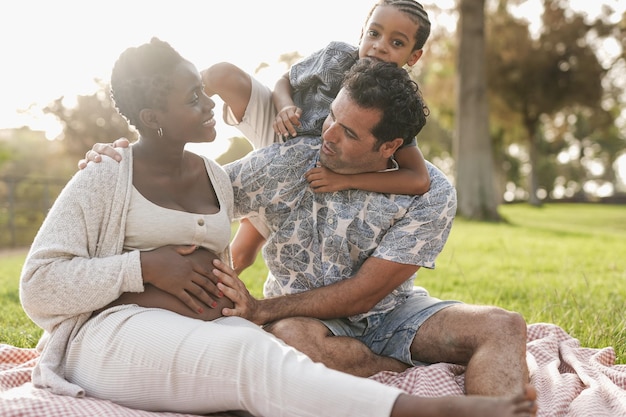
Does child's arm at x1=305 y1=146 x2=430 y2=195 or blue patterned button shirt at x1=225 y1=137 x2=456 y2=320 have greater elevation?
child's arm at x1=305 y1=146 x2=430 y2=195

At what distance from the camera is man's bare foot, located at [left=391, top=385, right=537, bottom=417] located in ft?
6.95

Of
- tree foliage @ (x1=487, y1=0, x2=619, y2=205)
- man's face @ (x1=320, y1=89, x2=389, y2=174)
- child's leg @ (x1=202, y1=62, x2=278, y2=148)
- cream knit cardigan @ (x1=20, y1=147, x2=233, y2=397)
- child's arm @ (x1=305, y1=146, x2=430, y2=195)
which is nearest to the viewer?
cream knit cardigan @ (x1=20, y1=147, x2=233, y2=397)

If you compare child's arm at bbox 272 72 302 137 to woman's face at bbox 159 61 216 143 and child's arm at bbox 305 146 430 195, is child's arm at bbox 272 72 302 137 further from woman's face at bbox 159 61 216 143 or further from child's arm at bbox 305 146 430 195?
woman's face at bbox 159 61 216 143

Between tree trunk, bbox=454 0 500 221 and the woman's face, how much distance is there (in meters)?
14.8

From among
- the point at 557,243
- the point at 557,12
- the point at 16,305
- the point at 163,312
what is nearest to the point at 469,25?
the point at 557,12

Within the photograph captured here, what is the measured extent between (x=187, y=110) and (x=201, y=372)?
3.77 feet

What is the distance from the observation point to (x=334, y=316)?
3.28 m

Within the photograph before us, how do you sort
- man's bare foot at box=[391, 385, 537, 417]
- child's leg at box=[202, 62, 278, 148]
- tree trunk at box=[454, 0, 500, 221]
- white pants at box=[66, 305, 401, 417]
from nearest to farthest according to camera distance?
1. man's bare foot at box=[391, 385, 537, 417]
2. white pants at box=[66, 305, 401, 417]
3. child's leg at box=[202, 62, 278, 148]
4. tree trunk at box=[454, 0, 500, 221]

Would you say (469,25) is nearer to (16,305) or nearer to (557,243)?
(557,243)

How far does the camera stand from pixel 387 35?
143 inches

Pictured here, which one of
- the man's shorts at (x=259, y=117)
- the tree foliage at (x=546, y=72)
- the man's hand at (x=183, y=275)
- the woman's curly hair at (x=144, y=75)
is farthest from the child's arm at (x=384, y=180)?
the tree foliage at (x=546, y=72)

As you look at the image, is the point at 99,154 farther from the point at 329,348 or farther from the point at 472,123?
the point at 472,123

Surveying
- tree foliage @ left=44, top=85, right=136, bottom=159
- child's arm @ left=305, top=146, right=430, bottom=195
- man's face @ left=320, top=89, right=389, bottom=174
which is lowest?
tree foliage @ left=44, top=85, right=136, bottom=159

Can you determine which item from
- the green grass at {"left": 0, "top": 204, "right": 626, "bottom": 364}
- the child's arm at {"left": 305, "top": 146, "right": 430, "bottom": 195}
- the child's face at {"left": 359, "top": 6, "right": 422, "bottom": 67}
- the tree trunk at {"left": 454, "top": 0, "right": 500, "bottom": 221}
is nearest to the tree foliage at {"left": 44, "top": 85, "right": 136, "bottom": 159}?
the tree trunk at {"left": 454, "top": 0, "right": 500, "bottom": 221}
